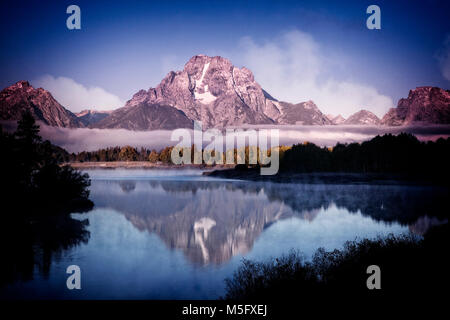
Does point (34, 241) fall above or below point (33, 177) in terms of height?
below

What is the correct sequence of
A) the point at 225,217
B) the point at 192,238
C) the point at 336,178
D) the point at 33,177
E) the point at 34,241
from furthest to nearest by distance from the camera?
the point at 336,178 → the point at 33,177 → the point at 225,217 → the point at 192,238 → the point at 34,241

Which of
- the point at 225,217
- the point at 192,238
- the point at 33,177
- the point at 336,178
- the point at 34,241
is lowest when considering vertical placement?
the point at 336,178

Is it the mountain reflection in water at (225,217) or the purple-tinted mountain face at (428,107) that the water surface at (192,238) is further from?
the purple-tinted mountain face at (428,107)

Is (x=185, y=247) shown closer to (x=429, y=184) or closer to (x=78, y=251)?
(x=78, y=251)

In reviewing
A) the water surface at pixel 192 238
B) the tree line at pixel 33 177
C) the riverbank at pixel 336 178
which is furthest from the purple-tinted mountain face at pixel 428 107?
the tree line at pixel 33 177

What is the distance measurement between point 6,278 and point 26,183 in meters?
26.6

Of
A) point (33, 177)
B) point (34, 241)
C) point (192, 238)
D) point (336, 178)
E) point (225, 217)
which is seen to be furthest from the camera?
point (336, 178)

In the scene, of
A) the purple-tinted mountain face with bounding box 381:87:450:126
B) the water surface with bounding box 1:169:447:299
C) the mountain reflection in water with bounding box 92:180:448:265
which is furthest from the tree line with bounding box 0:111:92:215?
the purple-tinted mountain face with bounding box 381:87:450:126

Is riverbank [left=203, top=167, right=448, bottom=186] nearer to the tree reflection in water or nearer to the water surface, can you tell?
the water surface

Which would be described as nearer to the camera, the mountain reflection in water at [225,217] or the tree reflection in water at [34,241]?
the tree reflection in water at [34,241]

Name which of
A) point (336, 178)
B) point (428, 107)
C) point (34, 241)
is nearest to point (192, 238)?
point (34, 241)

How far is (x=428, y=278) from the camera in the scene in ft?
36.6

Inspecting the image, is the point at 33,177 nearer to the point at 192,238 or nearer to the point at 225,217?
the point at 225,217
